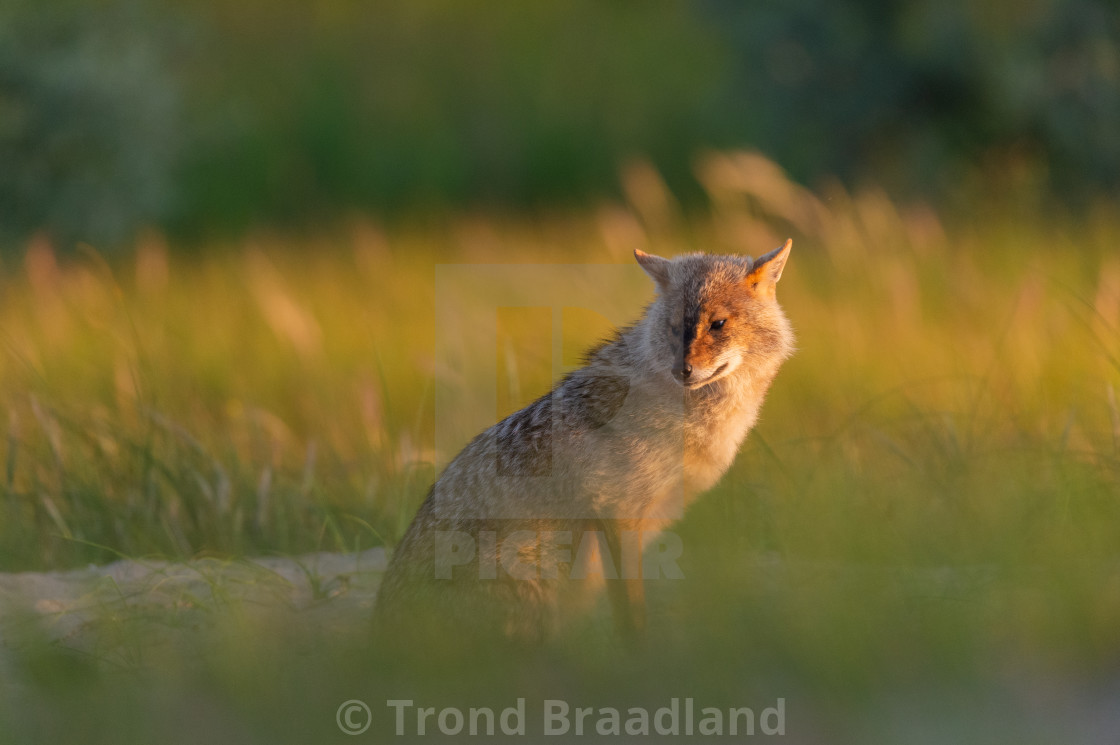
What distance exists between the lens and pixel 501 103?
16.9 m

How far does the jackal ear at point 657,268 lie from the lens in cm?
391

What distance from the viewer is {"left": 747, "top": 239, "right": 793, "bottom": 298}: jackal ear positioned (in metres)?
3.85

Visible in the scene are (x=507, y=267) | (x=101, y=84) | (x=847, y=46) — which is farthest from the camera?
(x=847, y=46)

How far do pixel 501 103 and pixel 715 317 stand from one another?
13856mm

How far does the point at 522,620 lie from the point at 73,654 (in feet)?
5.07

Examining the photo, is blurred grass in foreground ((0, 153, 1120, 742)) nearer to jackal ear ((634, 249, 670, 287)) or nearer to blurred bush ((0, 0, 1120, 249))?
jackal ear ((634, 249, 670, 287))

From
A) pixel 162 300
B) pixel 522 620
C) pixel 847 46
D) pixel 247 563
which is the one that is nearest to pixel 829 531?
pixel 522 620

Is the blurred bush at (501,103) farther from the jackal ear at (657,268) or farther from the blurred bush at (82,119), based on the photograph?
the jackal ear at (657,268)

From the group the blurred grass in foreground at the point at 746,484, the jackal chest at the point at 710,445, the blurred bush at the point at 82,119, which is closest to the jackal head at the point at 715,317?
the jackal chest at the point at 710,445

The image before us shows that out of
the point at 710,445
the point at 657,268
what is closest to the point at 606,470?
the point at 710,445

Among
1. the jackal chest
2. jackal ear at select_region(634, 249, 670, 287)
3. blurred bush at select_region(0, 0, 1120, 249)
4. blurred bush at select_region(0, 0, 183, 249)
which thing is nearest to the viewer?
the jackal chest

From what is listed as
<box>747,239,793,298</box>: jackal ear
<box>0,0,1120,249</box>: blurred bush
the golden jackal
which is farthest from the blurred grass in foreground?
<box>0,0,1120,249</box>: blurred bush

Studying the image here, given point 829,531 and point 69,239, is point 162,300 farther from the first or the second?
point 829,531

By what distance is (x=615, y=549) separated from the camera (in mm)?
3713
